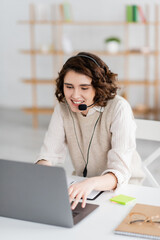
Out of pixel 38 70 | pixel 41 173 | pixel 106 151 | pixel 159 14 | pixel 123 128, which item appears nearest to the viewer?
pixel 41 173

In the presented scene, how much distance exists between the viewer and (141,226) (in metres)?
1.27

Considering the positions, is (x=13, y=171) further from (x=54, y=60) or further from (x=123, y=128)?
(x=54, y=60)

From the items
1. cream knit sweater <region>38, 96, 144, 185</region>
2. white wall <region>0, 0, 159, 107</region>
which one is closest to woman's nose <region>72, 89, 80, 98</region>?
cream knit sweater <region>38, 96, 144, 185</region>

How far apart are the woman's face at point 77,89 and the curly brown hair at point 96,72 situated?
19 mm

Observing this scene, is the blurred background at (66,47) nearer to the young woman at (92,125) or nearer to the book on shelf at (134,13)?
the book on shelf at (134,13)

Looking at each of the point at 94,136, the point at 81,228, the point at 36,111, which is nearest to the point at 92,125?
the point at 94,136

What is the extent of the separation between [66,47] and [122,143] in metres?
4.67

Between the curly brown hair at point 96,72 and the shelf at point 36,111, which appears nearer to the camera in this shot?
the curly brown hair at point 96,72

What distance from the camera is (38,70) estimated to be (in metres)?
7.50

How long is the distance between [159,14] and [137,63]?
846 mm

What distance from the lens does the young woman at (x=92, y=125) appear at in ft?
6.00

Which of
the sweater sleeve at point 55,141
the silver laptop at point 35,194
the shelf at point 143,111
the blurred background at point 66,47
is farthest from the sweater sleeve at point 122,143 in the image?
the shelf at point 143,111

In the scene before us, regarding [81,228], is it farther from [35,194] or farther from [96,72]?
[96,72]

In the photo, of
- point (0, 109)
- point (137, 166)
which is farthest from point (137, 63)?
point (137, 166)
